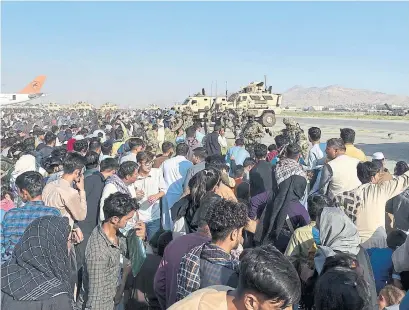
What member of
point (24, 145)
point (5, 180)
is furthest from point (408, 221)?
point (24, 145)

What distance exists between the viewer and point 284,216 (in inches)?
167

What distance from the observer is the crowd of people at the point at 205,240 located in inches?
83.9

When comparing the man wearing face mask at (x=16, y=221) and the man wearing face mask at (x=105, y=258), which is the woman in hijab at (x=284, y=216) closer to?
the man wearing face mask at (x=105, y=258)

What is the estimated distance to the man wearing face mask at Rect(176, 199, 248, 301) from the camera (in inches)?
95.9

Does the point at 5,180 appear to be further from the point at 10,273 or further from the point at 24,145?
the point at 10,273

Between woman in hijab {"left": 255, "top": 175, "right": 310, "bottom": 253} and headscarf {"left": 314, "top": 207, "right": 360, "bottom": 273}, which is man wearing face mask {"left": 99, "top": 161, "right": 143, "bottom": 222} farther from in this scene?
headscarf {"left": 314, "top": 207, "right": 360, "bottom": 273}

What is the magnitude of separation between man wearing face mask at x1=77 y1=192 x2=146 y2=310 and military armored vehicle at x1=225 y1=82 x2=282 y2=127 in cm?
2165

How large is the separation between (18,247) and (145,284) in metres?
1.29

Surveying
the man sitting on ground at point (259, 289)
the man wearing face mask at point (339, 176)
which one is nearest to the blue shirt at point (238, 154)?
the man wearing face mask at point (339, 176)

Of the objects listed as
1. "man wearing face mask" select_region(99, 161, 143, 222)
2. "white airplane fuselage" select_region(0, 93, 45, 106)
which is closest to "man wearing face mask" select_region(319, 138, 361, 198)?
"man wearing face mask" select_region(99, 161, 143, 222)

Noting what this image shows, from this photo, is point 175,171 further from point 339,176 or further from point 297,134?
point 297,134

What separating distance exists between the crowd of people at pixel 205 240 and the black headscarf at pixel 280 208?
0.03 ft

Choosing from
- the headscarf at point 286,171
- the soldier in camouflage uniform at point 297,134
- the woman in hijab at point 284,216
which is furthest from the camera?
the soldier in camouflage uniform at point 297,134

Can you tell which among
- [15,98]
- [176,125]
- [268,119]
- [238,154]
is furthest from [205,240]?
[15,98]
